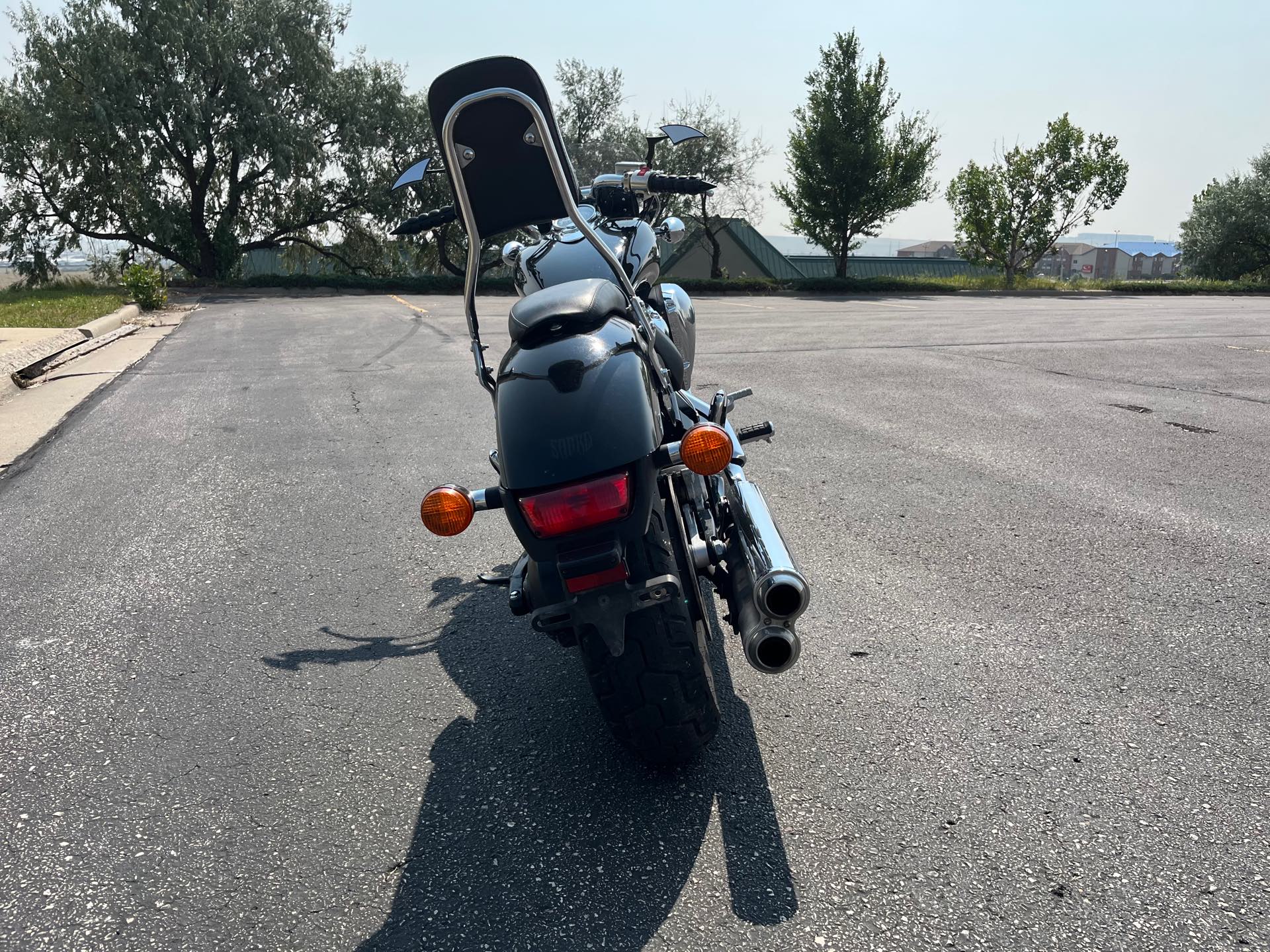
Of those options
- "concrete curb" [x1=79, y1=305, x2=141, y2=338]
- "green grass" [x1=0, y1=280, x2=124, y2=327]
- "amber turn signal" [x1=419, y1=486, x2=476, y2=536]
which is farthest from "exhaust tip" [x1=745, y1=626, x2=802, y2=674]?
"green grass" [x1=0, y1=280, x2=124, y2=327]

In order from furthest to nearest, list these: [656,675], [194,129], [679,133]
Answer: [194,129], [679,133], [656,675]

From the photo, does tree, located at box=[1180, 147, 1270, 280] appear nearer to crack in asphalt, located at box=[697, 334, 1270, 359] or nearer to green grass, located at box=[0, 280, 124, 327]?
crack in asphalt, located at box=[697, 334, 1270, 359]

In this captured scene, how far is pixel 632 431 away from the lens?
7.78 feet

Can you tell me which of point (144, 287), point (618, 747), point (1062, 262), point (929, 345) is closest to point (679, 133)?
point (618, 747)

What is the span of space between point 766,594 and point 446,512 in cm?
87

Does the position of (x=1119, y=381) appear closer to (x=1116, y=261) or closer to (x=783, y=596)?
(x=783, y=596)

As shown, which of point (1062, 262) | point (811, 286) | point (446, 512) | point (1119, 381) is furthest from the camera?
point (1062, 262)

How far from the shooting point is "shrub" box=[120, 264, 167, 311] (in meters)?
20.0

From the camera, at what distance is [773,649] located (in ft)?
7.33

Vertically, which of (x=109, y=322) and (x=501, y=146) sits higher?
(x=501, y=146)

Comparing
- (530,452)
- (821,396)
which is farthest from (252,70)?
(530,452)

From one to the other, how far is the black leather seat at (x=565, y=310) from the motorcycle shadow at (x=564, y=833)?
1.18 meters

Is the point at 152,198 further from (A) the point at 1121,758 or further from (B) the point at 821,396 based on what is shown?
(A) the point at 1121,758

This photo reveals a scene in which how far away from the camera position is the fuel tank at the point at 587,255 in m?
3.72
